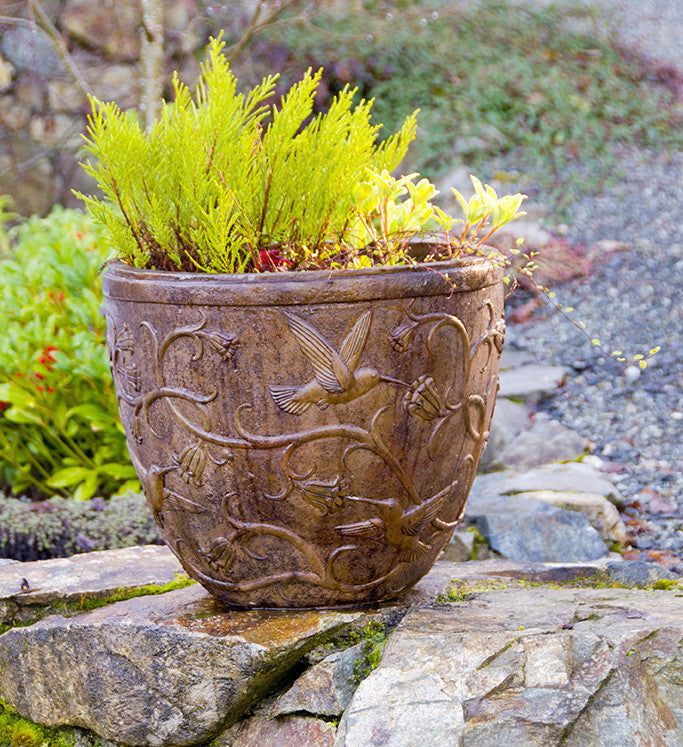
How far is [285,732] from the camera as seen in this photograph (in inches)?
69.9

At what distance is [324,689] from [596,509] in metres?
1.47

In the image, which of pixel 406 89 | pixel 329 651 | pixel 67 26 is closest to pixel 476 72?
pixel 406 89

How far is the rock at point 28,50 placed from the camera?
6477 mm

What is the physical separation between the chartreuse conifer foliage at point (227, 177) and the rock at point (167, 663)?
2.62 feet

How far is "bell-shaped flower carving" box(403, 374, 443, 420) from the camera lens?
1661 mm

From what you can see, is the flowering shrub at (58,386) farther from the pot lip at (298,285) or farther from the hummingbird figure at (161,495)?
the pot lip at (298,285)

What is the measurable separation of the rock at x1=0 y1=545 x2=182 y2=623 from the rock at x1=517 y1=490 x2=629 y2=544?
135 centimetres

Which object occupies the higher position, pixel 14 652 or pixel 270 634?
pixel 270 634

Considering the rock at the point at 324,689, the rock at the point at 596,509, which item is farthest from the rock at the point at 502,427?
the rock at the point at 324,689

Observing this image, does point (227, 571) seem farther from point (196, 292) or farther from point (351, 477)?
point (196, 292)

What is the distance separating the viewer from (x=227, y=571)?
183cm

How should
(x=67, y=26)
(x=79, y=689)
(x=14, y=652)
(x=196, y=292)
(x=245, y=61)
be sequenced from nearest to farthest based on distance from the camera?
(x=196, y=292) → (x=79, y=689) → (x=14, y=652) → (x=67, y=26) → (x=245, y=61)

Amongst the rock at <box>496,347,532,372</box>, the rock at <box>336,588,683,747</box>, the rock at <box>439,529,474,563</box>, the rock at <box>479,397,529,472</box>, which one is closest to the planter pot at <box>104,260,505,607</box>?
the rock at <box>336,588,683,747</box>

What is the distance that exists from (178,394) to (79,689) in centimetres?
81
